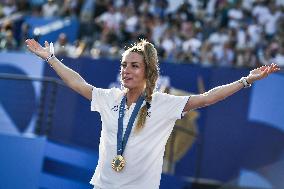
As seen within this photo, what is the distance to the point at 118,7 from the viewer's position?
59.2ft

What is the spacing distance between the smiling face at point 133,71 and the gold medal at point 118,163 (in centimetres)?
52

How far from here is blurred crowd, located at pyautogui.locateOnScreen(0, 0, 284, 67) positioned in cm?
1476

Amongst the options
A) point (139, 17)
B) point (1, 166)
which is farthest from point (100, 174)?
point (139, 17)

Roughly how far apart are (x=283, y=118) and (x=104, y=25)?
6186 millimetres

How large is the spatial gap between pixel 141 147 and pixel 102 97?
1.71ft

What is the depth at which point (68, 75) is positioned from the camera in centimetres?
570

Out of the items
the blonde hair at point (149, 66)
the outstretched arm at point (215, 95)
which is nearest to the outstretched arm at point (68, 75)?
the blonde hair at point (149, 66)

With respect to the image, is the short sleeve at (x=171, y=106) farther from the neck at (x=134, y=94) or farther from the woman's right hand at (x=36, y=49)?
the woman's right hand at (x=36, y=49)

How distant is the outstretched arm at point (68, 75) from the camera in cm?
565

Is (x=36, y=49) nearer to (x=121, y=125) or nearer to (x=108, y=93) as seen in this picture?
(x=108, y=93)

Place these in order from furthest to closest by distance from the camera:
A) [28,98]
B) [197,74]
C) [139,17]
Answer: [139,17], [197,74], [28,98]

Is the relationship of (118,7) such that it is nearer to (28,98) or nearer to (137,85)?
(28,98)

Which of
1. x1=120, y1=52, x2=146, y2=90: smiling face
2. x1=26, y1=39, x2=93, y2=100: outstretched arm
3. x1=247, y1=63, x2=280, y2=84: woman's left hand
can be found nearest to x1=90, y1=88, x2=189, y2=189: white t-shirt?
x1=120, y1=52, x2=146, y2=90: smiling face

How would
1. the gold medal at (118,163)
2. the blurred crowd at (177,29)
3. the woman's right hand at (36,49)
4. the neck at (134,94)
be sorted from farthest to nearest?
1. the blurred crowd at (177,29)
2. the woman's right hand at (36,49)
3. the neck at (134,94)
4. the gold medal at (118,163)
